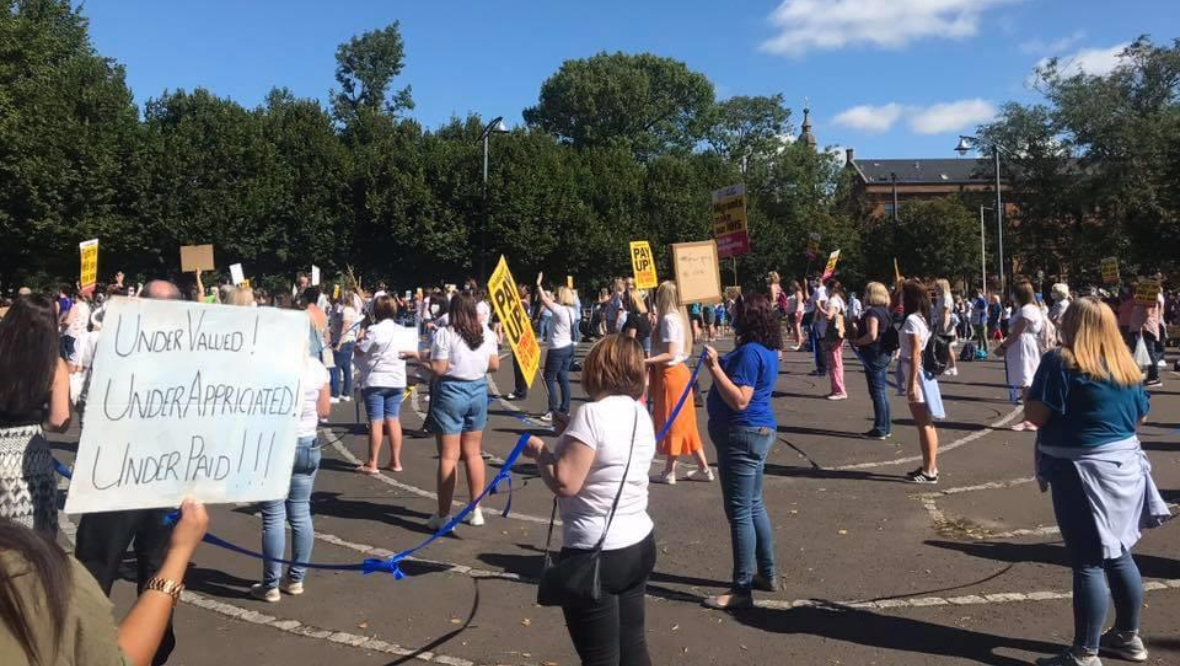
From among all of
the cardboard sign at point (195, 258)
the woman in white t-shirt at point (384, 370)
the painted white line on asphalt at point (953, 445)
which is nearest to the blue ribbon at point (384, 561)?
the woman in white t-shirt at point (384, 370)

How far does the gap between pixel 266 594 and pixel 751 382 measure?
10.5 feet

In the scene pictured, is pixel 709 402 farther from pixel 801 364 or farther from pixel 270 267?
pixel 270 267

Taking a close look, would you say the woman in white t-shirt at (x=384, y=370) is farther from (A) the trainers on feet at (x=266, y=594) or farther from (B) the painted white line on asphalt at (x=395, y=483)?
(A) the trainers on feet at (x=266, y=594)

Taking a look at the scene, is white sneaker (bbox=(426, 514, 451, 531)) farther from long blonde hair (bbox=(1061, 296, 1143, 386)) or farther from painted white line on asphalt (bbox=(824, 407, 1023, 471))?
long blonde hair (bbox=(1061, 296, 1143, 386))

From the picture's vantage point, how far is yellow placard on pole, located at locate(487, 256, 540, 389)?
8.41 metres

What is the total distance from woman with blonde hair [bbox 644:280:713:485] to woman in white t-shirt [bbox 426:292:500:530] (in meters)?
1.99

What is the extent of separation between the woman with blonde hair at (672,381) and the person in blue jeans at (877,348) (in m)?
2.95

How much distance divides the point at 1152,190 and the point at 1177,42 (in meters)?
8.72

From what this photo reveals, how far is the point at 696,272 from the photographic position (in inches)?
348

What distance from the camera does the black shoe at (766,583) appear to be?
5.80 m

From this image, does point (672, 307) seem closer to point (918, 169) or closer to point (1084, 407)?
point (1084, 407)

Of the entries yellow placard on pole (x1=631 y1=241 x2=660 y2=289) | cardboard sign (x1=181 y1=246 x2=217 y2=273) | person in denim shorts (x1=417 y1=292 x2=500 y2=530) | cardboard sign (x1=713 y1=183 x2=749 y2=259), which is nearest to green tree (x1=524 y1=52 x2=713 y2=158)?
cardboard sign (x1=181 y1=246 x2=217 y2=273)

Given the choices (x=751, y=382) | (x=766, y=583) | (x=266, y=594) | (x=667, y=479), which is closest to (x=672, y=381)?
(x=667, y=479)

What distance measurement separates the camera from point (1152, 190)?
1758 inches
